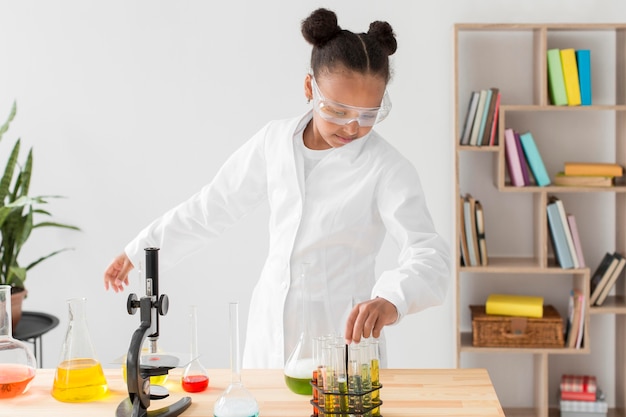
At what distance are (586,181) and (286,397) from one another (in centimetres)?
236

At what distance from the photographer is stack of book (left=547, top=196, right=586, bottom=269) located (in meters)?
3.68

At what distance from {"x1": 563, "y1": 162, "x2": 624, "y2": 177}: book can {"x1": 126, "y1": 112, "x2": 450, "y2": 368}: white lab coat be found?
166cm

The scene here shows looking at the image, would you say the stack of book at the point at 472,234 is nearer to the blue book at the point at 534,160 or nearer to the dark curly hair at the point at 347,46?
the blue book at the point at 534,160

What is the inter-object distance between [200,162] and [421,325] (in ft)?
4.23

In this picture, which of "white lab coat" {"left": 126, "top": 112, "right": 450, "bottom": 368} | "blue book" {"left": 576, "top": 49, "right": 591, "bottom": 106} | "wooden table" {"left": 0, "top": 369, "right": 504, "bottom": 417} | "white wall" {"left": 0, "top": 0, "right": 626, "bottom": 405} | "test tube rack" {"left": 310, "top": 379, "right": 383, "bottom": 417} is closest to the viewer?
"test tube rack" {"left": 310, "top": 379, "right": 383, "bottom": 417}

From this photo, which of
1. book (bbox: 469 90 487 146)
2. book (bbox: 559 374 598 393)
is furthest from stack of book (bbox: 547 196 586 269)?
book (bbox: 559 374 598 393)

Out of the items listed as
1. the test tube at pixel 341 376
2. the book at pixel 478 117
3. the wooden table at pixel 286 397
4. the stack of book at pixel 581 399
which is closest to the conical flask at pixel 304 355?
the wooden table at pixel 286 397

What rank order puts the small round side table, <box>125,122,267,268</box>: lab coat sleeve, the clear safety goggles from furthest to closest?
the small round side table < <box>125,122,267,268</box>: lab coat sleeve < the clear safety goggles

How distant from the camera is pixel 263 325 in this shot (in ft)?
7.92

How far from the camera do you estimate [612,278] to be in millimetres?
3705

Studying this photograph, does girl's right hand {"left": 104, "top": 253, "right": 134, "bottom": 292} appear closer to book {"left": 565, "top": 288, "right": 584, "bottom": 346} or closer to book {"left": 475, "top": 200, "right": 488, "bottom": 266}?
book {"left": 475, "top": 200, "right": 488, "bottom": 266}

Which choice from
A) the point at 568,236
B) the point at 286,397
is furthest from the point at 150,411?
the point at 568,236

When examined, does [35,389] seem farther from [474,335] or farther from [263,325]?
[474,335]

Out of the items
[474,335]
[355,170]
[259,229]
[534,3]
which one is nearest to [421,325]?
[474,335]
